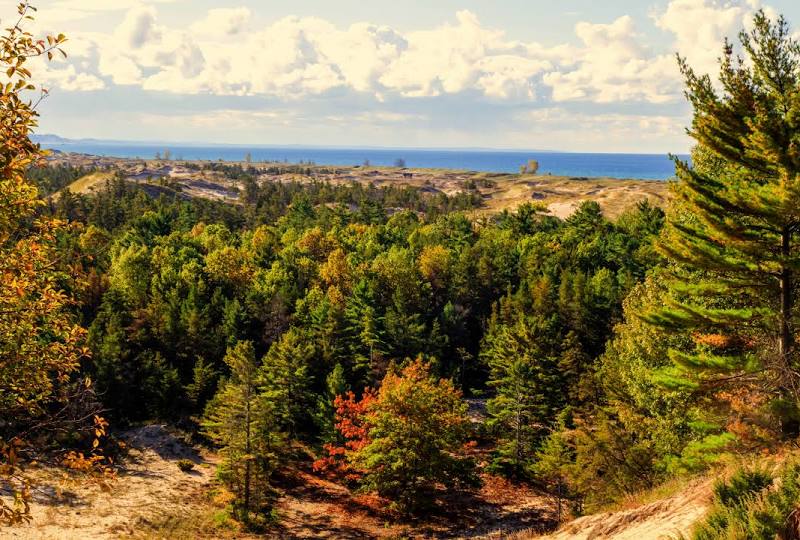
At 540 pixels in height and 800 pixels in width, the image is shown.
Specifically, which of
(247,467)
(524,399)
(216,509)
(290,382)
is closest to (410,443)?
(247,467)

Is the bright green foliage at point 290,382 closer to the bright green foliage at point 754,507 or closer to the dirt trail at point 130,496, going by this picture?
the dirt trail at point 130,496

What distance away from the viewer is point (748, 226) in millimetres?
18281

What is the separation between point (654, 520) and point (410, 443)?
23.0 meters

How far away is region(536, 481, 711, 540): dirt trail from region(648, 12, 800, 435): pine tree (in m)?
4.25

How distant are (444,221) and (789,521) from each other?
102069mm

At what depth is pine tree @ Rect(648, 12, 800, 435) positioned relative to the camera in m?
17.0

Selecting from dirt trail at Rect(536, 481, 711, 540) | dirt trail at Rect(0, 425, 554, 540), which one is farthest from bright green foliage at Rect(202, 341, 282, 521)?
dirt trail at Rect(536, 481, 711, 540)

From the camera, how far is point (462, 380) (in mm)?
70125

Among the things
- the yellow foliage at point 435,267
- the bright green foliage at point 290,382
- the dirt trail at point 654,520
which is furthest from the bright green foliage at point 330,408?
the yellow foliage at point 435,267

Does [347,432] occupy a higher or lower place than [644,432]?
lower

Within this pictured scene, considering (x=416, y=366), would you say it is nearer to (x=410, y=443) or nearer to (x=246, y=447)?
(x=410, y=443)

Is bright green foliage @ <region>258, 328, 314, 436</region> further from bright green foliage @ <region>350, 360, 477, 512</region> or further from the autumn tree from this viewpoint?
the autumn tree

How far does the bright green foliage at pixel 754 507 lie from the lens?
36.8 feet

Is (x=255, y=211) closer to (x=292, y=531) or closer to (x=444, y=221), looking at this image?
(x=444, y=221)
